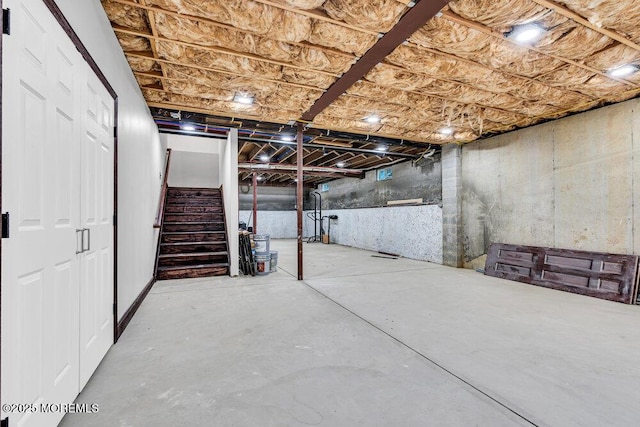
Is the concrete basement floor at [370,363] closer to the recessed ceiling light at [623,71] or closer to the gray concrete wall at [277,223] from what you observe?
the recessed ceiling light at [623,71]

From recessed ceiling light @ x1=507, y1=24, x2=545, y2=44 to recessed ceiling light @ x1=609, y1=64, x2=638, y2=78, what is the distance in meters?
1.41

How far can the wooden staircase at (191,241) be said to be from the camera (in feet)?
16.5

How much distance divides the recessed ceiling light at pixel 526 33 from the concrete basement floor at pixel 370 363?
2752 millimetres

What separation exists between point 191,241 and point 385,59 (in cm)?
461

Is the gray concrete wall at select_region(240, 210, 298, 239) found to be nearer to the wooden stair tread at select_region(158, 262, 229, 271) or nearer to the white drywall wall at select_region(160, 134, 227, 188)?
the white drywall wall at select_region(160, 134, 227, 188)

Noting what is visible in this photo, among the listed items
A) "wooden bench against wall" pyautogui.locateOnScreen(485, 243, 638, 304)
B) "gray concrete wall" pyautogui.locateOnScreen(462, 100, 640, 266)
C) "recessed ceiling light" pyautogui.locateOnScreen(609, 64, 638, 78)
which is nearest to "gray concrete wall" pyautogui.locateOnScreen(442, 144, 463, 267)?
"gray concrete wall" pyautogui.locateOnScreen(462, 100, 640, 266)

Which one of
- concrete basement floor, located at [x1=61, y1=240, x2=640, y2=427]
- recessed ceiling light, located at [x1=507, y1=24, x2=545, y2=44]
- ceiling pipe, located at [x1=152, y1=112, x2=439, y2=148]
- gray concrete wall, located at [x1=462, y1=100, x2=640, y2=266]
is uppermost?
recessed ceiling light, located at [x1=507, y1=24, x2=545, y2=44]

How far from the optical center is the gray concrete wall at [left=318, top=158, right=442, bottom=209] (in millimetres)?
7191

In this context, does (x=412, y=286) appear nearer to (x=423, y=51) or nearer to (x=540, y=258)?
(x=540, y=258)

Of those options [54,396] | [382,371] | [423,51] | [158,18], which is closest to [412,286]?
[382,371]

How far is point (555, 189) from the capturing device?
4.71m

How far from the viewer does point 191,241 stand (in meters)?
5.53

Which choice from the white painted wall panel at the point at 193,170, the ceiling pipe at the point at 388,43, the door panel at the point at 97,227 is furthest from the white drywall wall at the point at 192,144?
the door panel at the point at 97,227

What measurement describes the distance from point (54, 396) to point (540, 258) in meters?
6.05
